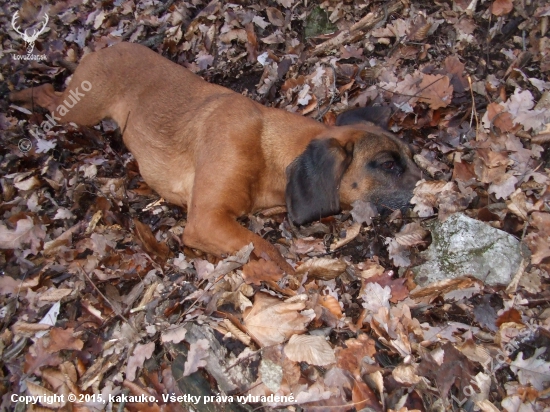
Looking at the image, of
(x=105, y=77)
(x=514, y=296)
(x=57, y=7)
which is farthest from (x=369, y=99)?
(x=57, y=7)

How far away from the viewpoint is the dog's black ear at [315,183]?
4.04m

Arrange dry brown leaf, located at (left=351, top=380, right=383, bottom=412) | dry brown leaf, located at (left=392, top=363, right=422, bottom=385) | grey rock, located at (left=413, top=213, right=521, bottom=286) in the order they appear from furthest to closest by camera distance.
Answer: grey rock, located at (left=413, top=213, right=521, bottom=286) → dry brown leaf, located at (left=392, top=363, right=422, bottom=385) → dry brown leaf, located at (left=351, top=380, right=383, bottom=412)

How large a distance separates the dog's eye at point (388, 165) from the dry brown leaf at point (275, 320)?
1.79 metres

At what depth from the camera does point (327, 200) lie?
4031 millimetres

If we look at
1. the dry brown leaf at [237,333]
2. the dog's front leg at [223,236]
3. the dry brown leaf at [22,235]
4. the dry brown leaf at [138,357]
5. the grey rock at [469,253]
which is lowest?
the dry brown leaf at [22,235]

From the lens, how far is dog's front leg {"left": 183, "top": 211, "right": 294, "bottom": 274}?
4289mm

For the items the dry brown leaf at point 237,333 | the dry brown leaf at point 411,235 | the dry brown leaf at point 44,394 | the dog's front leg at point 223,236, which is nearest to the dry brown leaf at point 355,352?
the dry brown leaf at point 237,333

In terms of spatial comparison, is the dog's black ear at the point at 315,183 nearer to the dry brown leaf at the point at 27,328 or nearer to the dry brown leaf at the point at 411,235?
the dry brown leaf at the point at 411,235

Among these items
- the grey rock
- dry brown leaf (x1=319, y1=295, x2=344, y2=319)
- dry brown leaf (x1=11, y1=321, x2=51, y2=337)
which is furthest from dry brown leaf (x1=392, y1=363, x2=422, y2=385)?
dry brown leaf (x1=11, y1=321, x2=51, y2=337)

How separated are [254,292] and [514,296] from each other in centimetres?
197

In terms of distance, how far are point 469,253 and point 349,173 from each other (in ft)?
4.67

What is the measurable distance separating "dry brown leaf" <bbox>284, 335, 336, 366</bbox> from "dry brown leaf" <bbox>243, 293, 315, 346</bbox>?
0.11m

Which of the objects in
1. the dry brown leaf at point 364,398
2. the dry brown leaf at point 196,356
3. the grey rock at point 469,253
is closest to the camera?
the dry brown leaf at point 364,398

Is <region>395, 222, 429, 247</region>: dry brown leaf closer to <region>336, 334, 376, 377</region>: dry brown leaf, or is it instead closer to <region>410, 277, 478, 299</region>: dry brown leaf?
<region>410, 277, 478, 299</region>: dry brown leaf
